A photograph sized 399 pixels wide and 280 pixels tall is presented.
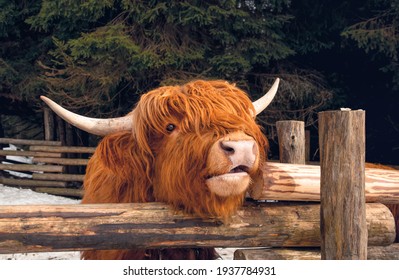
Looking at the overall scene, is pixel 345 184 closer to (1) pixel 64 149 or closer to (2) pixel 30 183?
(1) pixel 64 149

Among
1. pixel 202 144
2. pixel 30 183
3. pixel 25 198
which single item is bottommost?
pixel 25 198

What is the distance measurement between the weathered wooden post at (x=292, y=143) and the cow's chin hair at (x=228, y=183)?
147 cm

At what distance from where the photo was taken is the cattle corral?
2.78 m

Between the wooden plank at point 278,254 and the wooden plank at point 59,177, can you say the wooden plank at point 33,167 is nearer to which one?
the wooden plank at point 59,177

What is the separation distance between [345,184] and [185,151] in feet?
3.05

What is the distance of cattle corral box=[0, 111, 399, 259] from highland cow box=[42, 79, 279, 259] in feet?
0.37

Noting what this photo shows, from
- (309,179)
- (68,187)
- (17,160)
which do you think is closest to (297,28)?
(68,187)

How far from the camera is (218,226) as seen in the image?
9.84 ft

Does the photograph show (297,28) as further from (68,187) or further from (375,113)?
(68,187)

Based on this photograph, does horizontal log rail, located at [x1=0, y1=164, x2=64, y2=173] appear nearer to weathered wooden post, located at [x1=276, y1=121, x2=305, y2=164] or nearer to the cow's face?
weathered wooden post, located at [x1=276, y1=121, x2=305, y2=164]

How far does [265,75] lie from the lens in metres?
9.88

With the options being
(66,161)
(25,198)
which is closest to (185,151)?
(25,198)

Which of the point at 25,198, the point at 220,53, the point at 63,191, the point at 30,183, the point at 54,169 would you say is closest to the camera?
the point at 220,53

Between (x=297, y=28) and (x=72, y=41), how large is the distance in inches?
178
